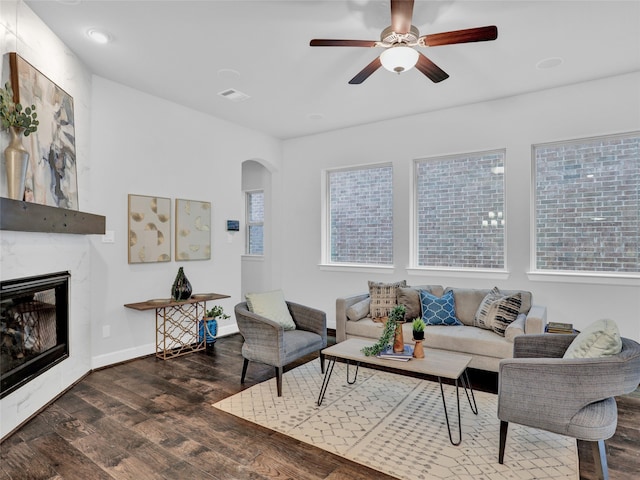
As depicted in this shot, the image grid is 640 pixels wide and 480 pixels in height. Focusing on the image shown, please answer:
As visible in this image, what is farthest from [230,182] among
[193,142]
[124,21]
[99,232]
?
[124,21]

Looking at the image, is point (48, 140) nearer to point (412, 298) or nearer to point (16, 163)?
point (16, 163)

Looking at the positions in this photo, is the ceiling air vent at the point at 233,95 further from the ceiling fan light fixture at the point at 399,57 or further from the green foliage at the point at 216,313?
the green foliage at the point at 216,313

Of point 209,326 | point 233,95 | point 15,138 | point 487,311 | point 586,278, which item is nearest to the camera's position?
point 15,138

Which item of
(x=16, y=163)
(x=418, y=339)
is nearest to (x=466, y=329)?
(x=418, y=339)

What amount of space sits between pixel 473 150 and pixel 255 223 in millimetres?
4004

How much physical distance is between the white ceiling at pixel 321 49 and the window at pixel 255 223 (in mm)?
2470

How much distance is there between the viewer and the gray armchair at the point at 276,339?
3.16 meters

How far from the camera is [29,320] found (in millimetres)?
2834

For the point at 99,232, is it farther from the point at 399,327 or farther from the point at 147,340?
the point at 399,327

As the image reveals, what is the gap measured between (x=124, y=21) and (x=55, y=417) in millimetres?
3032

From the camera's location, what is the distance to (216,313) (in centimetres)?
475

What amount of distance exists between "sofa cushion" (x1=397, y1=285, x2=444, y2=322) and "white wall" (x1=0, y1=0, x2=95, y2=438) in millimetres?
3228

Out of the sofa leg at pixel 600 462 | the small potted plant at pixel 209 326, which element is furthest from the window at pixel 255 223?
the sofa leg at pixel 600 462

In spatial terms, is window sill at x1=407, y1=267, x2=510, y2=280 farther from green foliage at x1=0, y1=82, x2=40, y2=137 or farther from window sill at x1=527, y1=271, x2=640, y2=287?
green foliage at x1=0, y1=82, x2=40, y2=137
